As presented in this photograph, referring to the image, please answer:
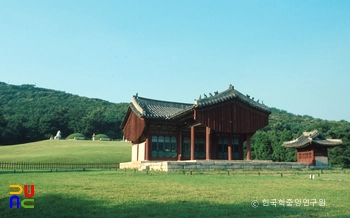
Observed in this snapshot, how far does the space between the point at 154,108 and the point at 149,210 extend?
26.0m

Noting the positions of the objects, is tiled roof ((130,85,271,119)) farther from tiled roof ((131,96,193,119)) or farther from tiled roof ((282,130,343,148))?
tiled roof ((282,130,343,148))

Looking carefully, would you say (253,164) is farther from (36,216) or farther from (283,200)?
(36,216)

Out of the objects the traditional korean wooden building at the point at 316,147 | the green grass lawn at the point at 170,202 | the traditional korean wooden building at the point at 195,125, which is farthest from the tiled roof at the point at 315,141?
the green grass lawn at the point at 170,202

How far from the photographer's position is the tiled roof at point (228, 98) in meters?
27.4

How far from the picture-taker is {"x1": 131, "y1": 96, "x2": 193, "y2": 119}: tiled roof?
1255 inches

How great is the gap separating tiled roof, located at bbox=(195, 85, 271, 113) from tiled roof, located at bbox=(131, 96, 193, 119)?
3939 mm

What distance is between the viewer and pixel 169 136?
108 ft

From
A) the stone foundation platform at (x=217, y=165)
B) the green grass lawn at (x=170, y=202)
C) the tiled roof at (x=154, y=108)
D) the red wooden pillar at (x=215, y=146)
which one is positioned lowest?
the stone foundation platform at (x=217, y=165)

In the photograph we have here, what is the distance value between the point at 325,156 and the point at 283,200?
31.5m

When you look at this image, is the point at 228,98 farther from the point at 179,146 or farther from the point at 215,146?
the point at 179,146

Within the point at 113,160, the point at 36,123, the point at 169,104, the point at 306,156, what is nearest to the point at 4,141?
the point at 36,123

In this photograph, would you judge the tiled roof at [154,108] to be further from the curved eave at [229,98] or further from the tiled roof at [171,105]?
the curved eave at [229,98]

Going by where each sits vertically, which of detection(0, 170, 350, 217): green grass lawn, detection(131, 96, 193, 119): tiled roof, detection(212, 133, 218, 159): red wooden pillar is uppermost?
detection(131, 96, 193, 119): tiled roof

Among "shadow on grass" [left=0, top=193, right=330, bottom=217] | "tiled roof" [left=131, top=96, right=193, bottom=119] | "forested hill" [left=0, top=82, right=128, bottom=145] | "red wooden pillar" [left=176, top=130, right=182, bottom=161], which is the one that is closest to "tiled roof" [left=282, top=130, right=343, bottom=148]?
"tiled roof" [left=131, top=96, right=193, bottom=119]
